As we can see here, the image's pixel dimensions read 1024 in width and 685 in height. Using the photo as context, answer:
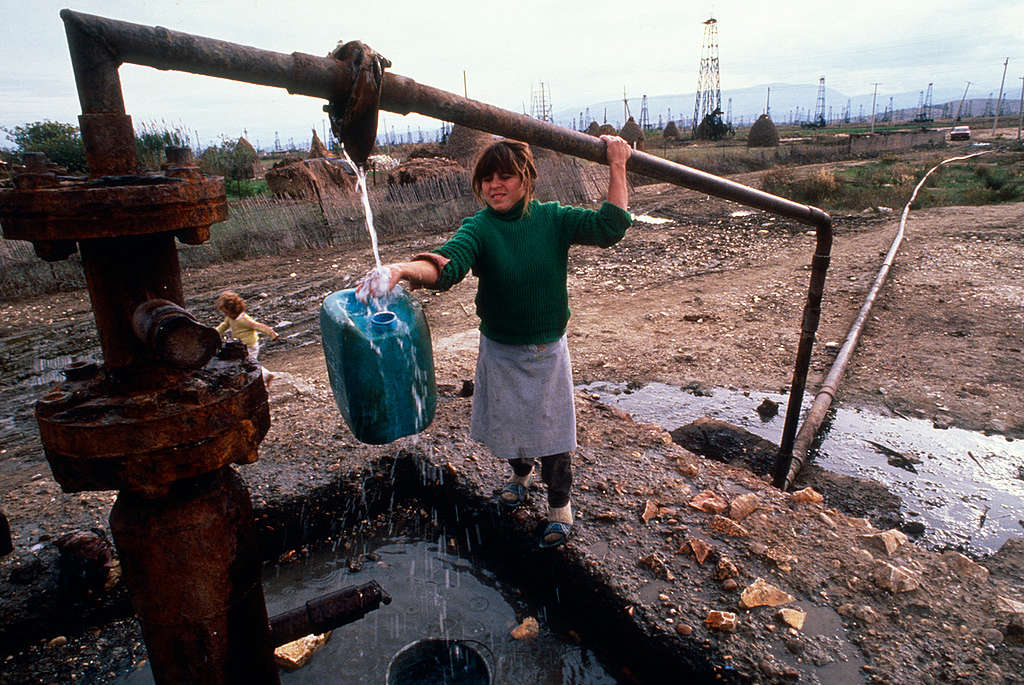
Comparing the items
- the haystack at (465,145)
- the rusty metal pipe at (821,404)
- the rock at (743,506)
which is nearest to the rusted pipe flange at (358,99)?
the rock at (743,506)

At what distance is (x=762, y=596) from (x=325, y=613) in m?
1.37

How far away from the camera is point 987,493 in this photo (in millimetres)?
3162

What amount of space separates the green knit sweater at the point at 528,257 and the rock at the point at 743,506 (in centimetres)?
100

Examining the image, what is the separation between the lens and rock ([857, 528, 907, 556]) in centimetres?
211

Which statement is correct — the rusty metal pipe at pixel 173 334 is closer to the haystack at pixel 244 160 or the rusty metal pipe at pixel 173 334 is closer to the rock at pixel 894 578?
the rock at pixel 894 578

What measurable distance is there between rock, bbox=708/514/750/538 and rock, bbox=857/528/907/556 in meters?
0.44

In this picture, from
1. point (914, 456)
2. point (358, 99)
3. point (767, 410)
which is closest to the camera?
point (358, 99)

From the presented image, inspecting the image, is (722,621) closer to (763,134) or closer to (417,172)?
(417,172)

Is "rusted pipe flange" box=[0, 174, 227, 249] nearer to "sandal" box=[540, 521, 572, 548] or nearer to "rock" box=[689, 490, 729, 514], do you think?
"sandal" box=[540, 521, 572, 548]

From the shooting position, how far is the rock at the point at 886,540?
2113 millimetres

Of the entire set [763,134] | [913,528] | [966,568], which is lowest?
[913,528]

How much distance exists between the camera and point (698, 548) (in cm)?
212

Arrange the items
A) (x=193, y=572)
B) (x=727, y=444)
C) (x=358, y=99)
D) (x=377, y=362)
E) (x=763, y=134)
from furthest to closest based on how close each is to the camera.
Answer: (x=763, y=134)
(x=727, y=444)
(x=377, y=362)
(x=358, y=99)
(x=193, y=572)

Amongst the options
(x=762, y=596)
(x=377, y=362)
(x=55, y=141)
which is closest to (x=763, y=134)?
(x=55, y=141)
